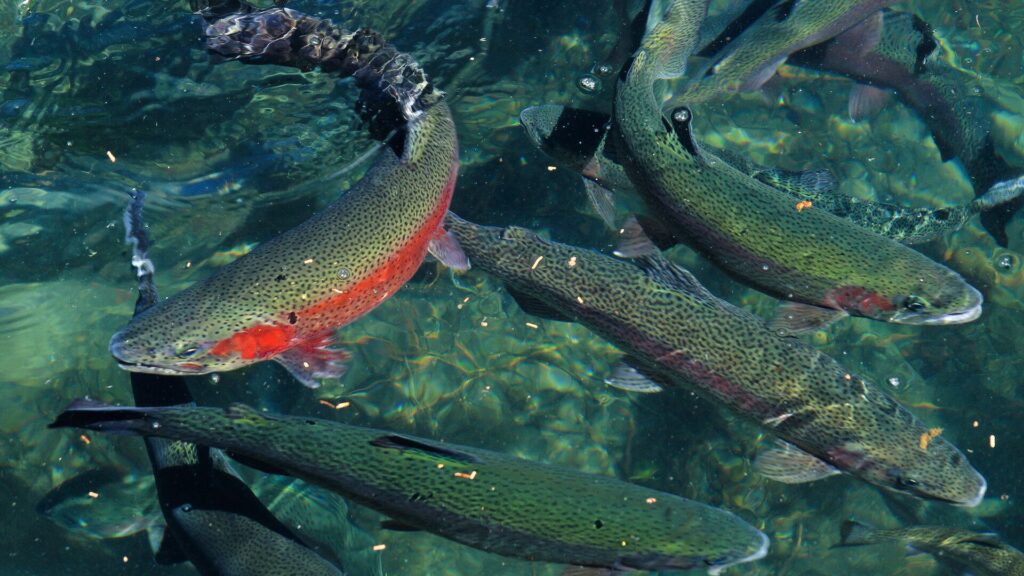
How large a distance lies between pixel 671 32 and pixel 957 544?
12.4ft

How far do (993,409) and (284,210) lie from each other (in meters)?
5.45

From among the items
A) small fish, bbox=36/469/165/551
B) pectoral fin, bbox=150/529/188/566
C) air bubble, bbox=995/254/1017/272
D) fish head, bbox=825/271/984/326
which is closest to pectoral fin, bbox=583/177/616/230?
fish head, bbox=825/271/984/326

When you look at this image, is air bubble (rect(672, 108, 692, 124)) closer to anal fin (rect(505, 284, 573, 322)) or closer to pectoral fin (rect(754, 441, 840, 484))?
anal fin (rect(505, 284, 573, 322))

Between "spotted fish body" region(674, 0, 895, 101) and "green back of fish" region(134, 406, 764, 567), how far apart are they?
10.8ft

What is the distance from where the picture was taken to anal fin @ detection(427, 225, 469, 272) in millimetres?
4230

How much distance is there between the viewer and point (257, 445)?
3.14 metres

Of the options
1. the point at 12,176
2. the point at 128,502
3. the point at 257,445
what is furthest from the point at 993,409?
the point at 12,176

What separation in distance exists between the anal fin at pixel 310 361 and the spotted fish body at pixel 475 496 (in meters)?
0.54

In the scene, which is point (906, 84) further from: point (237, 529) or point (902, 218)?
point (237, 529)

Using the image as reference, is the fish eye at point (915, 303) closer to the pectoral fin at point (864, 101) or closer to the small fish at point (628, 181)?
the small fish at point (628, 181)

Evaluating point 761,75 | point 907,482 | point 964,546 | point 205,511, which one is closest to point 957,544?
point 964,546

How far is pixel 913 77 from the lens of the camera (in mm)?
5902

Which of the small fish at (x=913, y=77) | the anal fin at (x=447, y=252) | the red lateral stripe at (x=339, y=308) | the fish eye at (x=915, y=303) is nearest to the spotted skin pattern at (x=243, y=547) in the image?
the red lateral stripe at (x=339, y=308)

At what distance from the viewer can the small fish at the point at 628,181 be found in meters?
4.79
